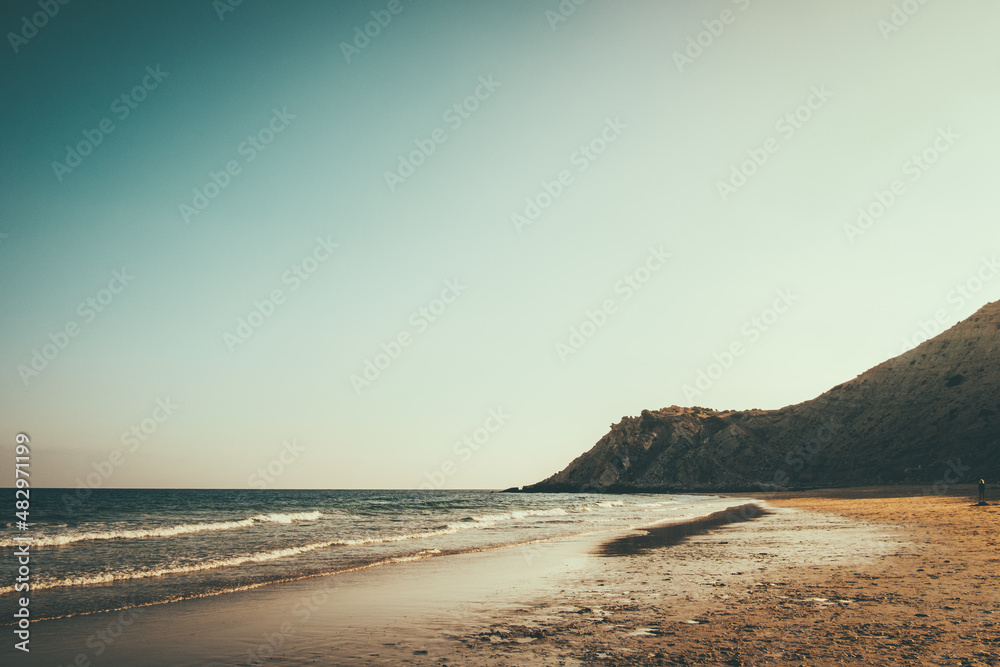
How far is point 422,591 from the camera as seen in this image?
1262cm

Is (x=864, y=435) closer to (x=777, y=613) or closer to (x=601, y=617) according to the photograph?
(x=777, y=613)

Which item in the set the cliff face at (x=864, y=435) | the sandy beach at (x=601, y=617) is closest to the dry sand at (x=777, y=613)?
the sandy beach at (x=601, y=617)

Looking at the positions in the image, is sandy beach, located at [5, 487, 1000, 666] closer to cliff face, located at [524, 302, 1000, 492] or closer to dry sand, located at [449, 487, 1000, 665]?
dry sand, located at [449, 487, 1000, 665]

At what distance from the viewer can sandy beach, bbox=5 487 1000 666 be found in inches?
276

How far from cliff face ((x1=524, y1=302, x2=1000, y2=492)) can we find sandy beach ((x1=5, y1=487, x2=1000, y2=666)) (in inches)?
2844

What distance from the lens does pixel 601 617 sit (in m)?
9.25

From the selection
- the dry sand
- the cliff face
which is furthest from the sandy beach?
the cliff face

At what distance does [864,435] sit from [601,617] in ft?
347

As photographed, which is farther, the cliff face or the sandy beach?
the cliff face

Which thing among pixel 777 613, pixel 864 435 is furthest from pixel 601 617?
pixel 864 435

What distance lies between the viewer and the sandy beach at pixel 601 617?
23.0ft

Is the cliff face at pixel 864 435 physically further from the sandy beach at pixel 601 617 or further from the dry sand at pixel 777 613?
the sandy beach at pixel 601 617

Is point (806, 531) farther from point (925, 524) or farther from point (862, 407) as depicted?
point (862, 407)

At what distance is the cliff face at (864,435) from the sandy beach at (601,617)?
237 ft
